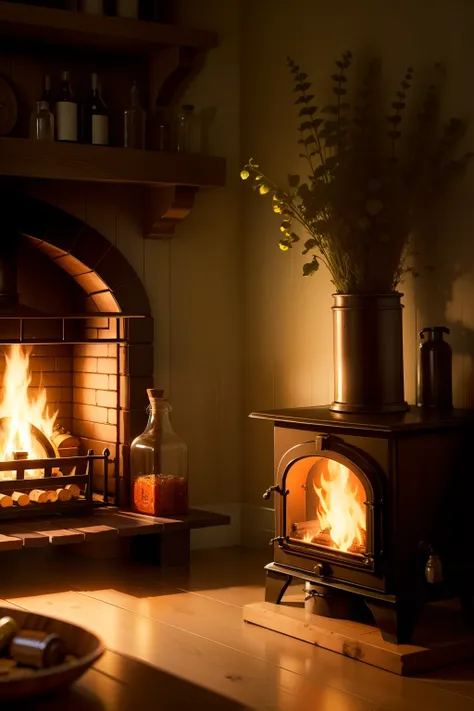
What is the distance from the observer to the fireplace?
13.8 feet

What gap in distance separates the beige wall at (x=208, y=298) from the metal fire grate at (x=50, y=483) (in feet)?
1.60

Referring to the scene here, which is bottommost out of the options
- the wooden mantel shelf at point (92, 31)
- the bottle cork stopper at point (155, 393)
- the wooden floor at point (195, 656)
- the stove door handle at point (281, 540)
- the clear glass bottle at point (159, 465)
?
the wooden floor at point (195, 656)

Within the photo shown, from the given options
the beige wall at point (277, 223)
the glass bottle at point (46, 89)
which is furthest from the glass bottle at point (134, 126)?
the beige wall at point (277, 223)

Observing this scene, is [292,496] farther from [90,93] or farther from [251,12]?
[251,12]

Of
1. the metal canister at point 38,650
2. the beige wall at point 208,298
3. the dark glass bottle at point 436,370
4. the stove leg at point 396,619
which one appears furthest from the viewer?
the beige wall at point 208,298

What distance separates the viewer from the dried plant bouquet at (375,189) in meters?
3.48

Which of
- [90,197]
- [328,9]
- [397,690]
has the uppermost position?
[328,9]

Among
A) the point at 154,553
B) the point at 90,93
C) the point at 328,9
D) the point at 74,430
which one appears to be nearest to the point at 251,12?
the point at 328,9

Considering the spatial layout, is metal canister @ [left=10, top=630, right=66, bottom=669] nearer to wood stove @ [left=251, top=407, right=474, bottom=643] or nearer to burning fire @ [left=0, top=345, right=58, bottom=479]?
wood stove @ [left=251, top=407, right=474, bottom=643]

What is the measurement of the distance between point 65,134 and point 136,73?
19.0 inches

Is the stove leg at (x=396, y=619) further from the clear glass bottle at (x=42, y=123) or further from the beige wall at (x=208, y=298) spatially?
the clear glass bottle at (x=42, y=123)

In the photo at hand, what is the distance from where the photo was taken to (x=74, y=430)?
4.75 meters

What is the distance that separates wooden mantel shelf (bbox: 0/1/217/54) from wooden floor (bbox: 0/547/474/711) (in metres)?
2.04

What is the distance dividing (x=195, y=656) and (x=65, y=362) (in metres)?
1.97
